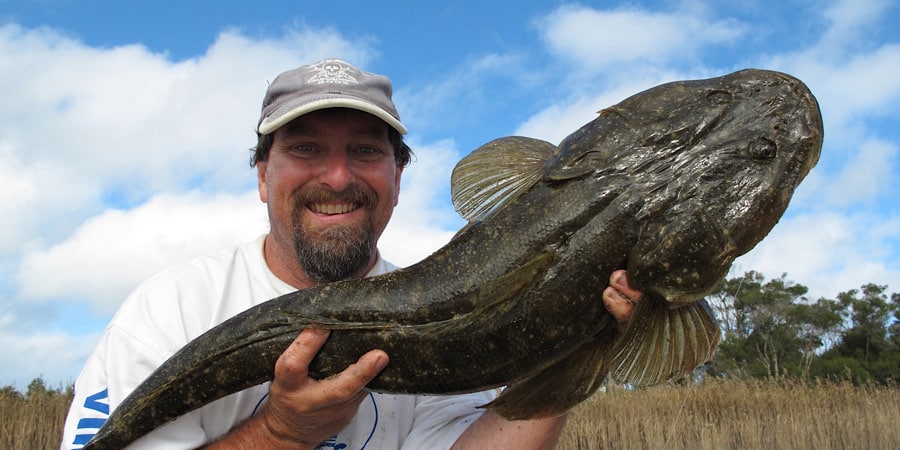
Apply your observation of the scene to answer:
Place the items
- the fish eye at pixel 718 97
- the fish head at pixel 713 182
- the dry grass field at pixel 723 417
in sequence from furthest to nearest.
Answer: the dry grass field at pixel 723 417 < the fish eye at pixel 718 97 < the fish head at pixel 713 182

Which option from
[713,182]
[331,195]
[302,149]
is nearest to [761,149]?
[713,182]

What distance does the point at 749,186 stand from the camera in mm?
2215

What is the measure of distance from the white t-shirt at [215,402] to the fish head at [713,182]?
4.62 ft

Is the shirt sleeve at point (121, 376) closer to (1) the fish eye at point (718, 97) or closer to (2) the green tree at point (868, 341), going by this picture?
(1) the fish eye at point (718, 97)

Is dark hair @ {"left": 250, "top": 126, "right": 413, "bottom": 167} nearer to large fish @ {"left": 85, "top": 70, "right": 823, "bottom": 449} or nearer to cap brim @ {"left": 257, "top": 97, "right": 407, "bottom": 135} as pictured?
cap brim @ {"left": 257, "top": 97, "right": 407, "bottom": 135}

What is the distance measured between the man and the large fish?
19.4 inches

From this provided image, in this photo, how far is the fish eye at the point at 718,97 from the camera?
7.65ft

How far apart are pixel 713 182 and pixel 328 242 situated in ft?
6.39

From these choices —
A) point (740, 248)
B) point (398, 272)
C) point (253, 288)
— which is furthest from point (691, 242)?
point (253, 288)

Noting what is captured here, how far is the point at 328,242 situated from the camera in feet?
11.2

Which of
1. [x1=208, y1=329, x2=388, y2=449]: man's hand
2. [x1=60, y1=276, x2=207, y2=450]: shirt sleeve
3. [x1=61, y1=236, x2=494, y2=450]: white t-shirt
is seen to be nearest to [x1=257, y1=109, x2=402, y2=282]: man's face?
[x1=61, y1=236, x2=494, y2=450]: white t-shirt

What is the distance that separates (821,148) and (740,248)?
0.50 m

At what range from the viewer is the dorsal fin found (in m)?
2.38

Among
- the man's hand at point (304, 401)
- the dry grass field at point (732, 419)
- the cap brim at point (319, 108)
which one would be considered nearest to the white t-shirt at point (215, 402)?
the man's hand at point (304, 401)
